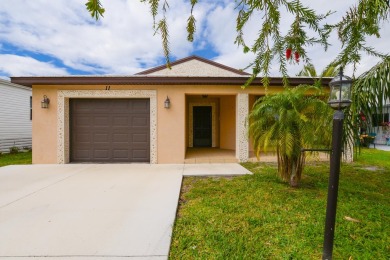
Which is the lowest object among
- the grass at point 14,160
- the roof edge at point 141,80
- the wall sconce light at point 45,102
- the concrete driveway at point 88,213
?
the grass at point 14,160

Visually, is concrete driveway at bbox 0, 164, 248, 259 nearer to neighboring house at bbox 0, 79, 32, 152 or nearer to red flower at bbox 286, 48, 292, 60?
red flower at bbox 286, 48, 292, 60

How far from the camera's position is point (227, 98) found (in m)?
11.0

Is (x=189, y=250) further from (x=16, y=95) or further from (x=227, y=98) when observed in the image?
(x=16, y=95)

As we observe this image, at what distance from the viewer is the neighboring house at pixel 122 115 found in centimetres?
777

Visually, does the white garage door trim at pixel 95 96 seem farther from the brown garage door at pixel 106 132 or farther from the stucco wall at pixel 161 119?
the brown garage door at pixel 106 132

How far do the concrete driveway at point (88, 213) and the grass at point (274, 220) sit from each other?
386 millimetres

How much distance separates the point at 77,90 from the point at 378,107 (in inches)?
347

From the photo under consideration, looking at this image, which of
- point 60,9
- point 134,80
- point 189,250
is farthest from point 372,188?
point 134,80

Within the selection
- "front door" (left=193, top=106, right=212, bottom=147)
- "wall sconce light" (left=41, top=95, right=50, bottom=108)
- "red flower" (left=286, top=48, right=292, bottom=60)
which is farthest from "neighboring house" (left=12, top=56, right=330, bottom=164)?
"red flower" (left=286, top=48, right=292, bottom=60)

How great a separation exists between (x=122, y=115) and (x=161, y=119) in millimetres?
1650

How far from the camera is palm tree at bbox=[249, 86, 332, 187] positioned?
14.4 ft

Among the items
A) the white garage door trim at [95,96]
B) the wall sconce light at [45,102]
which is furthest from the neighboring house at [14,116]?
the white garage door trim at [95,96]

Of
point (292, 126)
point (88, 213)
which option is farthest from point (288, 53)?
point (88, 213)

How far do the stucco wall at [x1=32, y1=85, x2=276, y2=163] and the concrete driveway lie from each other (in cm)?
158
